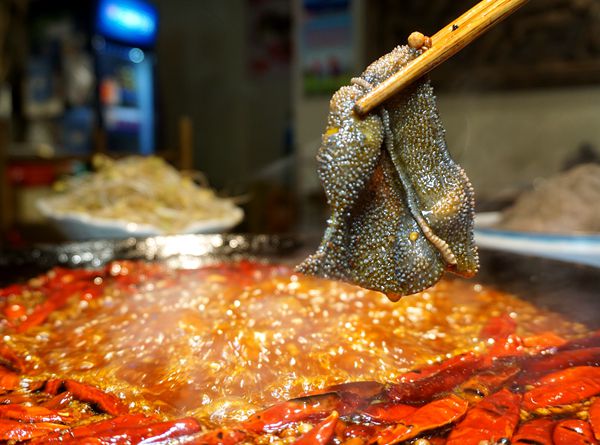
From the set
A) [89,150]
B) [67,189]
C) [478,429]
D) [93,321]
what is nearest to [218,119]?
[89,150]

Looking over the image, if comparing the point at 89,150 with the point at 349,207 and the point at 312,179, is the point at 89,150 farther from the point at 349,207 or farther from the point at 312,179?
the point at 349,207

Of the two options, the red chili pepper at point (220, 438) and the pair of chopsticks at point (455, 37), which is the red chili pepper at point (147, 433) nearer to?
the red chili pepper at point (220, 438)

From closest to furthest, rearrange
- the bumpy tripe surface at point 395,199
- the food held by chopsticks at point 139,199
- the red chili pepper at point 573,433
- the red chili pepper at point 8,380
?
the red chili pepper at point 573,433
the bumpy tripe surface at point 395,199
the red chili pepper at point 8,380
the food held by chopsticks at point 139,199

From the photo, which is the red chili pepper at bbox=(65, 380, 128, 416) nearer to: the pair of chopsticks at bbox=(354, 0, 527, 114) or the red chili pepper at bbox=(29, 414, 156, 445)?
the red chili pepper at bbox=(29, 414, 156, 445)

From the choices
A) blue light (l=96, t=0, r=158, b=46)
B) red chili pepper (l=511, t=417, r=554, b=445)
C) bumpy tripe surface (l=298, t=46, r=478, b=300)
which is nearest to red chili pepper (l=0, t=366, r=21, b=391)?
bumpy tripe surface (l=298, t=46, r=478, b=300)

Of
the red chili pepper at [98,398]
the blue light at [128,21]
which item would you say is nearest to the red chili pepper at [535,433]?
the red chili pepper at [98,398]

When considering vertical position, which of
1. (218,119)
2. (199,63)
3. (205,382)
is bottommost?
(205,382)
